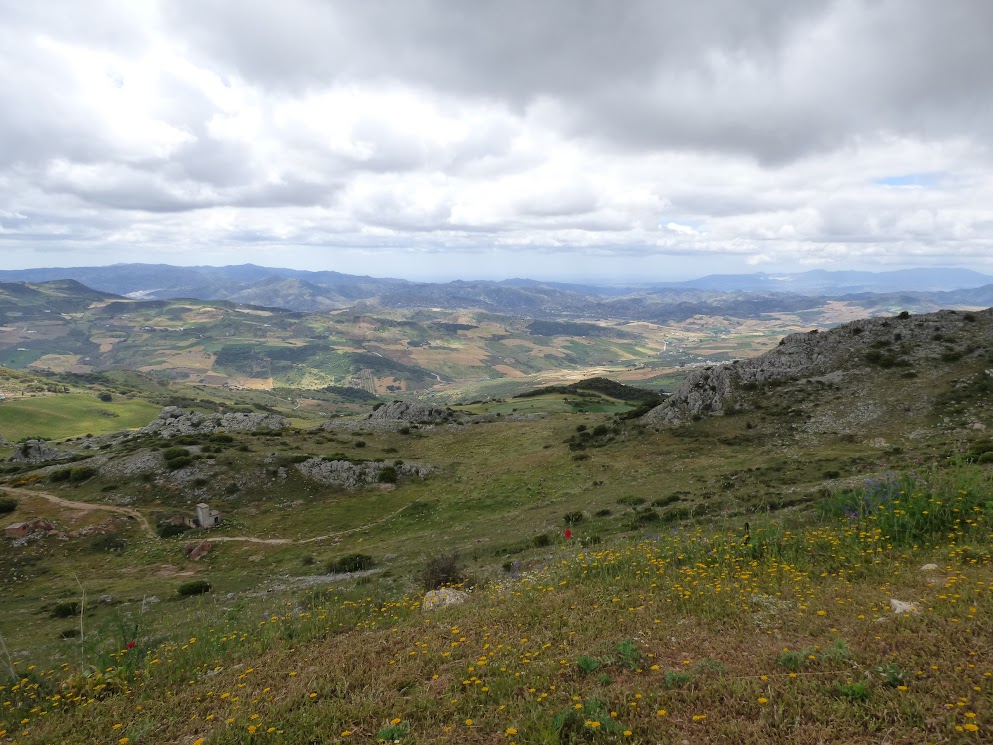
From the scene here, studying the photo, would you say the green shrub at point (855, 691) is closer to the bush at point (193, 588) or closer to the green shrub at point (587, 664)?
the green shrub at point (587, 664)

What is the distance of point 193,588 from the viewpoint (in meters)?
33.4

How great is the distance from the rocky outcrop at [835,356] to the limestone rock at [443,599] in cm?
5137

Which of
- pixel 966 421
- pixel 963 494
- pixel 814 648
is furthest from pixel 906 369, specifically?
pixel 814 648

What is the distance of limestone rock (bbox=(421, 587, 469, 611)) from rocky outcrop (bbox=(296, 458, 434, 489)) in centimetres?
4222

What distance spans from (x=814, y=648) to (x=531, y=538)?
24595 mm

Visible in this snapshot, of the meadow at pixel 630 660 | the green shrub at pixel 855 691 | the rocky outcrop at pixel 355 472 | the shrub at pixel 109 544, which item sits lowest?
the shrub at pixel 109 544

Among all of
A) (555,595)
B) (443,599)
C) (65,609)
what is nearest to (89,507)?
(65,609)

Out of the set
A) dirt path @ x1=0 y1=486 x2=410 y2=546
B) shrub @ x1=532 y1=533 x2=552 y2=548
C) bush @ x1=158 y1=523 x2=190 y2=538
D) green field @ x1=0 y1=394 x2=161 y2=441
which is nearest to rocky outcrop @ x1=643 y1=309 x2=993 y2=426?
shrub @ x1=532 y1=533 x2=552 y2=548

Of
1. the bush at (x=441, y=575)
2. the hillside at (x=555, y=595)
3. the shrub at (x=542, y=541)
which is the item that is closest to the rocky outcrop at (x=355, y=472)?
the hillside at (x=555, y=595)

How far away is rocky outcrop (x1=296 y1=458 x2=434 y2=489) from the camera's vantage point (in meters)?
59.2

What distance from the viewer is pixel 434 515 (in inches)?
1908

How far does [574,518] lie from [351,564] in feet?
55.5

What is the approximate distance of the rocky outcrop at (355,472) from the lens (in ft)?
Result: 194

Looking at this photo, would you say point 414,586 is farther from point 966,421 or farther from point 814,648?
point 966,421
